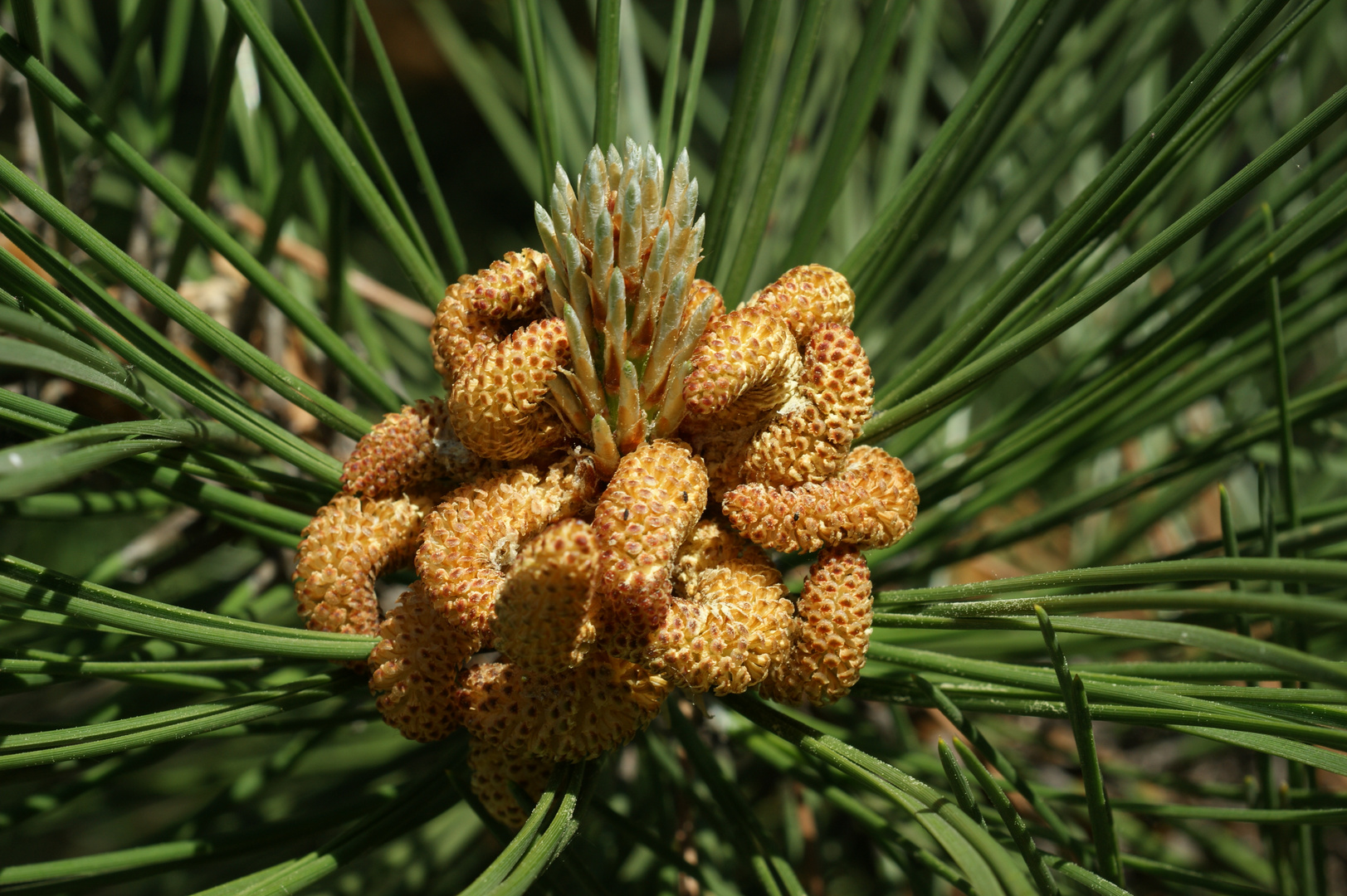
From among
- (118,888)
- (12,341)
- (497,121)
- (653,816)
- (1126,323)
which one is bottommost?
(118,888)

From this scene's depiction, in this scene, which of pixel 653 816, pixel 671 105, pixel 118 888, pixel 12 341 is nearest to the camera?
pixel 12 341

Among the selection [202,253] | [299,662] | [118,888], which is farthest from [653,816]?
[118,888]

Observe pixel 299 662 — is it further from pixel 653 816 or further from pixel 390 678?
pixel 653 816

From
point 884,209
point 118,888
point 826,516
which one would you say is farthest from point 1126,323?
point 118,888

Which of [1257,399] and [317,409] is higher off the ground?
[1257,399]

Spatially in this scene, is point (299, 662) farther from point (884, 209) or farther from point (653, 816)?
point (884, 209)

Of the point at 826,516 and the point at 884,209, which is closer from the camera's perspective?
the point at 826,516

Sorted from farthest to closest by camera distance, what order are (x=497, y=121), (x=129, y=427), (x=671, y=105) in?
(x=497, y=121), (x=671, y=105), (x=129, y=427)
